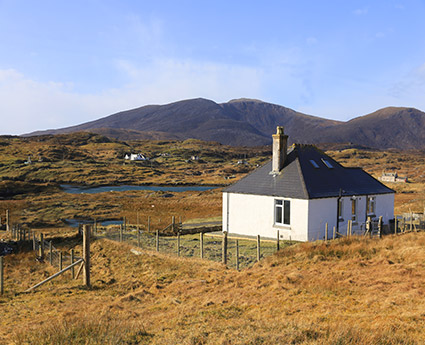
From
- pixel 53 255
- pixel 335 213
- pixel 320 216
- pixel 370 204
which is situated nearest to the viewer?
pixel 320 216

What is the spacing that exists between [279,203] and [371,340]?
61.1 feet

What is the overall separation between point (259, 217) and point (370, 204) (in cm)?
979

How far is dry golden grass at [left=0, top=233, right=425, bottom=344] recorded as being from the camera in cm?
1005

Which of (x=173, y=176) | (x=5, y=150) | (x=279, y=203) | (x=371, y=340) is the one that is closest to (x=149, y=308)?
(x=371, y=340)

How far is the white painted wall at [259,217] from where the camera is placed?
86.0 feet

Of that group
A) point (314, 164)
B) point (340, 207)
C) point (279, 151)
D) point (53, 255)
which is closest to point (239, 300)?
point (340, 207)

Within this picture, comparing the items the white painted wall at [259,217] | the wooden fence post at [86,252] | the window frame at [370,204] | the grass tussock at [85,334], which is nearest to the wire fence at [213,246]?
the white painted wall at [259,217]

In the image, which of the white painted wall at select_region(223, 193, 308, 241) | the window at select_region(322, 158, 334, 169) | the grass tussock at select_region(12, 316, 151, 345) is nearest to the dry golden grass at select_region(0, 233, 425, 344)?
the grass tussock at select_region(12, 316, 151, 345)

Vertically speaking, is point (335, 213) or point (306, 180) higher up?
point (306, 180)

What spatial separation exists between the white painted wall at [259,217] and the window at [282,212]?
0.97ft

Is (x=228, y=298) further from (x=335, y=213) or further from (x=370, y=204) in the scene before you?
(x=370, y=204)

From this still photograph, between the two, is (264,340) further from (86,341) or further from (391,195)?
(391,195)

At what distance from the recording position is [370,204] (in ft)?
102

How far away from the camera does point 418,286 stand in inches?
597
